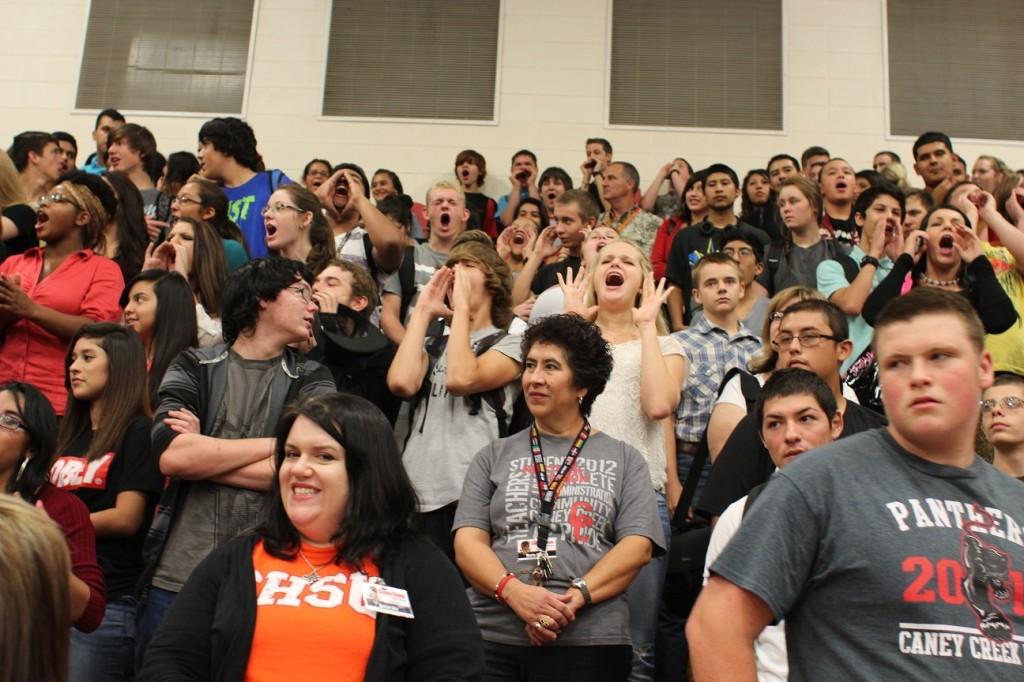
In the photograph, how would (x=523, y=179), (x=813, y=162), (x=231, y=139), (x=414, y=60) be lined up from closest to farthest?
(x=231, y=139), (x=813, y=162), (x=523, y=179), (x=414, y=60)

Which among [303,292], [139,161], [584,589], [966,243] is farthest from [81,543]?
[966,243]

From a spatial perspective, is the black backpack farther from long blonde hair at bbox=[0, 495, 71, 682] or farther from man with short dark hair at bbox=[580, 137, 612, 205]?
man with short dark hair at bbox=[580, 137, 612, 205]

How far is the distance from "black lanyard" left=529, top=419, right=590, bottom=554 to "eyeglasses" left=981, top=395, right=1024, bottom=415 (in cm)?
160

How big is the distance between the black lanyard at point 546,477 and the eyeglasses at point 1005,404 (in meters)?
1.60

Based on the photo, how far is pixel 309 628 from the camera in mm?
2330

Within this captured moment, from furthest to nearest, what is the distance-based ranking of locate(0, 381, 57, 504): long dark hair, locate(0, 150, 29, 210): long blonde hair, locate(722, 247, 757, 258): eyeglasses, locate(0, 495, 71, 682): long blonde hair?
locate(722, 247, 757, 258): eyeglasses < locate(0, 150, 29, 210): long blonde hair < locate(0, 381, 57, 504): long dark hair < locate(0, 495, 71, 682): long blonde hair

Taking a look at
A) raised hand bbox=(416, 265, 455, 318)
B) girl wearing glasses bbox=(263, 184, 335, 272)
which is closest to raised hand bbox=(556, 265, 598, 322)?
raised hand bbox=(416, 265, 455, 318)

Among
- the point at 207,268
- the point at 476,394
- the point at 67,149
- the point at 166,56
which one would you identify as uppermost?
the point at 166,56

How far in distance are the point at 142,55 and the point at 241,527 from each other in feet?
29.4

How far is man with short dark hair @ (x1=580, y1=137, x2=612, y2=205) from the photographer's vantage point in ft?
28.3

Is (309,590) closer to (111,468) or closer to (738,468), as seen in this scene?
(111,468)

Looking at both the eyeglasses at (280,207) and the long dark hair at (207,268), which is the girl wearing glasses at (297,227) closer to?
the eyeglasses at (280,207)

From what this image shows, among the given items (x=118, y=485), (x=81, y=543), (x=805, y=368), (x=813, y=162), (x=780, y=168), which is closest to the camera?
(x=81, y=543)

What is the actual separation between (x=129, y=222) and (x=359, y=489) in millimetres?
3141
